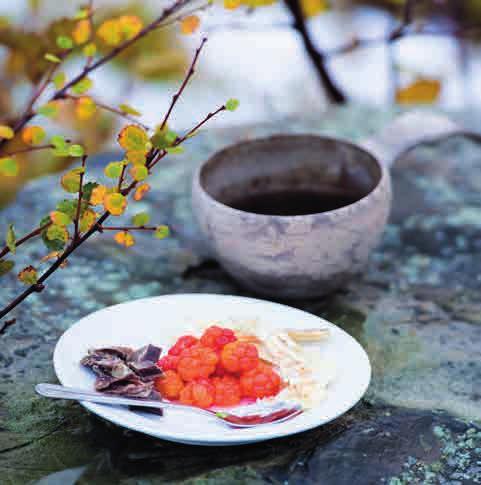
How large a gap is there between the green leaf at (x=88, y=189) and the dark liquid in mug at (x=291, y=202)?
0.30 m

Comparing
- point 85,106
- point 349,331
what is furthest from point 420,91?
point 85,106

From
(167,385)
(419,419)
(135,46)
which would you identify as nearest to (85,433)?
(167,385)

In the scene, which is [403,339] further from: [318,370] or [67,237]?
[67,237]

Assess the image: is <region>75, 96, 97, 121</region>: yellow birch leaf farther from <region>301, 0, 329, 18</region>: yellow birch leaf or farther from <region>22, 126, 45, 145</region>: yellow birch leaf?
<region>301, 0, 329, 18</region>: yellow birch leaf

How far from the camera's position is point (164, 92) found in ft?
7.37

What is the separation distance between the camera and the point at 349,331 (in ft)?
3.29

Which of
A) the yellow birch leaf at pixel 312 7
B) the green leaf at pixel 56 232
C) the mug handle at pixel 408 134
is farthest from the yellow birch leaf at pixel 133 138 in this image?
the yellow birch leaf at pixel 312 7

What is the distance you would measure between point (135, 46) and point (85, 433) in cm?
119

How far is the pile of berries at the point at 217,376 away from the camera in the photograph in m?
0.82

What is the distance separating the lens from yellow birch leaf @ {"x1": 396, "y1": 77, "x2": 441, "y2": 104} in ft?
5.54

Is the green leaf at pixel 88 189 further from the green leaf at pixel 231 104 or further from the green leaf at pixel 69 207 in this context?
the green leaf at pixel 231 104

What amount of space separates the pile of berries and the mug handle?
0.44 m

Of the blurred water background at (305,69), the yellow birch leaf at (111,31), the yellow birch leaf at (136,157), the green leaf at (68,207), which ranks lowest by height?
the blurred water background at (305,69)

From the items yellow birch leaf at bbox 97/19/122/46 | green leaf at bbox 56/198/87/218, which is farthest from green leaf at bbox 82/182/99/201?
yellow birch leaf at bbox 97/19/122/46
